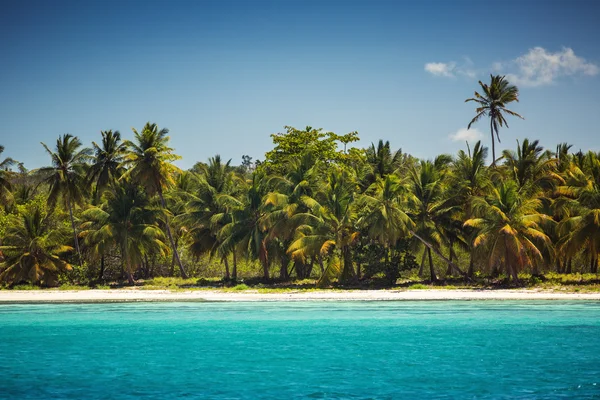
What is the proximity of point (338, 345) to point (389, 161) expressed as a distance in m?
23.8

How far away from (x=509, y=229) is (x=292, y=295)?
11789 millimetres

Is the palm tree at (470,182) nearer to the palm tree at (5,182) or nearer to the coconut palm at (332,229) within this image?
the coconut palm at (332,229)

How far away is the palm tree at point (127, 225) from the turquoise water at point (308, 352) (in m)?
13.6

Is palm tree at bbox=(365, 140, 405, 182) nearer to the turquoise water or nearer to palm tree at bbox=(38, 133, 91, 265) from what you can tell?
the turquoise water

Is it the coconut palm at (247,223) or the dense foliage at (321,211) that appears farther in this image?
the coconut palm at (247,223)

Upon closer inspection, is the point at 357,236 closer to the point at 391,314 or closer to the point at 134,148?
the point at 391,314

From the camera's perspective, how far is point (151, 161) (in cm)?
4106

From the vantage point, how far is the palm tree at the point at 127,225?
134 feet

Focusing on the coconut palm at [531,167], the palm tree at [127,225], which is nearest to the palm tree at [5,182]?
the palm tree at [127,225]

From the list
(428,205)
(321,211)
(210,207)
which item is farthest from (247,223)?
(428,205)

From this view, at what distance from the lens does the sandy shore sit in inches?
1155

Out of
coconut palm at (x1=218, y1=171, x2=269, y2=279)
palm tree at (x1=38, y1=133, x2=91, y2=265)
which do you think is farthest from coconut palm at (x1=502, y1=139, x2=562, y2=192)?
palm tree at (x1=38, y1=133, x2=91, y2=265)

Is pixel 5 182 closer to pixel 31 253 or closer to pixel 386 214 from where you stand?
pixel 31 253

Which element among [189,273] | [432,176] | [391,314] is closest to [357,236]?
[432,176]
